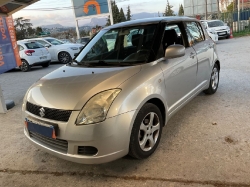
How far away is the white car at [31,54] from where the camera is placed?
10961 mm

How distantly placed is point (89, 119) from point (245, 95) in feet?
11.8

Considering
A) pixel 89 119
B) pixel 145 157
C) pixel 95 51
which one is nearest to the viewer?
pixel 89 119

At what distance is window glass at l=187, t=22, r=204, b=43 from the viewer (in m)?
4.05

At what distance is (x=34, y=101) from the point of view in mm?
2693

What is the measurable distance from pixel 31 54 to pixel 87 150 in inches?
383

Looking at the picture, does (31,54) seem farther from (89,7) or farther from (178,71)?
(89,7)

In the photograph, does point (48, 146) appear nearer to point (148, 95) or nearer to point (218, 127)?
point (148, 95)

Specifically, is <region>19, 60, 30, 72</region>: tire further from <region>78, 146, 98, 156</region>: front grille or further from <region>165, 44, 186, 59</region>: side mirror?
<region>78, 146, 98, 156</region>: front grille

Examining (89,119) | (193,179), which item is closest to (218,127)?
(193,179)

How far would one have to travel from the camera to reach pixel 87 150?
2395 millimetres

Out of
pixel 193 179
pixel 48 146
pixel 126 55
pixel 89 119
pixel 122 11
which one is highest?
pixel 122 11

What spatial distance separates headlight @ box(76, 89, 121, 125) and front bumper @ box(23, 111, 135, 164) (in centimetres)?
5

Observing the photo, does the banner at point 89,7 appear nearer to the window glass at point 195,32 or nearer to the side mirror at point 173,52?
the window glass at point 195,32

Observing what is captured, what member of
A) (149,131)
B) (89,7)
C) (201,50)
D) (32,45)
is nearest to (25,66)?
(32,45)
